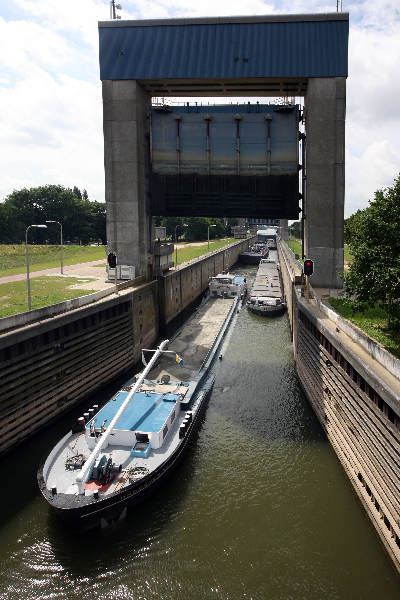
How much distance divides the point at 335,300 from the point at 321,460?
1363 centimetres

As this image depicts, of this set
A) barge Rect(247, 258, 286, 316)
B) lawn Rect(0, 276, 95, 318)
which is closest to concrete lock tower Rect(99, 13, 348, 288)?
lawn Rect(0, 276, 95, 318)

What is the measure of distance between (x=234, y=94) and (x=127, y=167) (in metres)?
12.8

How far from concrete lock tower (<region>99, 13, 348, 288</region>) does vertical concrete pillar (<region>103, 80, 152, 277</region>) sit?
89 mm

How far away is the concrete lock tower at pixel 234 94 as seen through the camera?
37094 mm

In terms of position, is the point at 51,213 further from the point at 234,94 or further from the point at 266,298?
the point at 234,94

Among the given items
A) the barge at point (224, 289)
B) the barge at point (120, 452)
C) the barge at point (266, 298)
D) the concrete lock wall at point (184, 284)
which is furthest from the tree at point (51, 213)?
the barge at point (120, 452)

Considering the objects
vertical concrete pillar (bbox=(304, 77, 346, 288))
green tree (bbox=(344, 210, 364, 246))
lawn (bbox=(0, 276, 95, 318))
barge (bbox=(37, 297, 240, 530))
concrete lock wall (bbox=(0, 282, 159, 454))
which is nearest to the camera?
barge (bbox=(37, 297, 240, 530))

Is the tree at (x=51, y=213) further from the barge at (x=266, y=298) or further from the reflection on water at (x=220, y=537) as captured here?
the reflection on water at (x=220, y=537)

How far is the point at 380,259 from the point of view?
2341cm

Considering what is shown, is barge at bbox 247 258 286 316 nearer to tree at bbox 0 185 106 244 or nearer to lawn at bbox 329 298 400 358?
lawn at bbox 329 298 400 358

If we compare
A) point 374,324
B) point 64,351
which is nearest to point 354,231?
point 374,324

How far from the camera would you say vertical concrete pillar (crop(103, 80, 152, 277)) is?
3925 centimetres

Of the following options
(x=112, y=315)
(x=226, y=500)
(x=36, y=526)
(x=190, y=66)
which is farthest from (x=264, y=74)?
(x=36, y=526)

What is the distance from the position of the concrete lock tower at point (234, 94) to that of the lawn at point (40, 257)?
1833 cm
